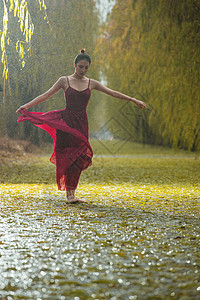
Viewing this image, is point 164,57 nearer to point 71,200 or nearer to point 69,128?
point 69,128

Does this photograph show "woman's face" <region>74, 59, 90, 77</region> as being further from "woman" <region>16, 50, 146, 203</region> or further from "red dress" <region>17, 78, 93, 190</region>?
"red dress" <region>17, 78, 93, 190</region>

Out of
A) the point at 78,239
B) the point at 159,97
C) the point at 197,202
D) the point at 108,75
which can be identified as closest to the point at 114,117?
the point at 108,75

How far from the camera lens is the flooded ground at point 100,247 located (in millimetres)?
1697

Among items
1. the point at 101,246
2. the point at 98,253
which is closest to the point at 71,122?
the point at 101,246

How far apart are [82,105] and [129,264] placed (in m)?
2.04

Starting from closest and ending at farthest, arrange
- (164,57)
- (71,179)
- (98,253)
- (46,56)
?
(98,253)
(71,179)
(164,57)
(46,56)

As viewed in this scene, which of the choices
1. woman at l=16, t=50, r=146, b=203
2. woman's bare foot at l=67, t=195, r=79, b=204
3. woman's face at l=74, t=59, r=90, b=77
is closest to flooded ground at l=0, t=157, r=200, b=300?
woman's bare foot at l=67, t=195, r=79, b=204

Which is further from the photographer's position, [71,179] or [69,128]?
[71,179]

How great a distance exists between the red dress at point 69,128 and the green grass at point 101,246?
363 millimetres

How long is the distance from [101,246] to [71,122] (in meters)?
1.69

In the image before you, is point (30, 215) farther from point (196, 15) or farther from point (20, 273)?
point (196, 15)

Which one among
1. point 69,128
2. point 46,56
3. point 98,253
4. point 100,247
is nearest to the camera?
point 98,253

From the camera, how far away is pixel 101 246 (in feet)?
7.67

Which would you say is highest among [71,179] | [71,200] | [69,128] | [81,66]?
[81,66]
